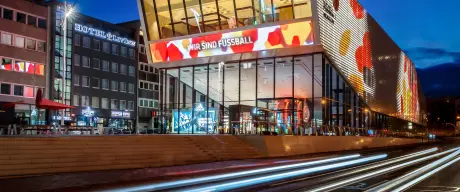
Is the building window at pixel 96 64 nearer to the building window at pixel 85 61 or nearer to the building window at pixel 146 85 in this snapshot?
the building window at pixel 85 61

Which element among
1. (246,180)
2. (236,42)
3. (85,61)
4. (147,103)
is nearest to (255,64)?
(236,42)

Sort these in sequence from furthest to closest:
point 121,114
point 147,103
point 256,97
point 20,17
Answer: point 147,103 → point 121,114 → point 20,17 → point 256,97

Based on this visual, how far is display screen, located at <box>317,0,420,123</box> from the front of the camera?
39.3 meters

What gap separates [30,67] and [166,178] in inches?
1803

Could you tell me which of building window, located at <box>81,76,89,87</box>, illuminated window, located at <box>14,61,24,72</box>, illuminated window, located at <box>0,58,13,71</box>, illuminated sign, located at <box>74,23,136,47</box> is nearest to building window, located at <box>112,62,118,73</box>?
illuminated sign, located at <box>74,23,136,47</box>

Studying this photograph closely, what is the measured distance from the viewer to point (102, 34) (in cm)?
7056

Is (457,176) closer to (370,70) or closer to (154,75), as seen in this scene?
(370,70)

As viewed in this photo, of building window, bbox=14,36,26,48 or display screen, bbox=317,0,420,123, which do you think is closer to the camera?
display screen, bbox=317,0,420,123

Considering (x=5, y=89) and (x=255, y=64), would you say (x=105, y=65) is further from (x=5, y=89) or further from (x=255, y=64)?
(x=255, y=64)

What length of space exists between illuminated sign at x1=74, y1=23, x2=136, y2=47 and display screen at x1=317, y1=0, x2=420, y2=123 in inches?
1419

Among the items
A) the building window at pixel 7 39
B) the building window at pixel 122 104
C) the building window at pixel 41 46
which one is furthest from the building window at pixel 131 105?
the building window at pixel 7 39

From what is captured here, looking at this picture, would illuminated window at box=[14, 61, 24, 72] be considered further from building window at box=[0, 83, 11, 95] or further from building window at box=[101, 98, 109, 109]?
building window at box=[101, 98, 109, 109]

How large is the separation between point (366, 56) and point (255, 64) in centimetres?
1650

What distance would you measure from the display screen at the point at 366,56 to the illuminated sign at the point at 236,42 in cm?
168
